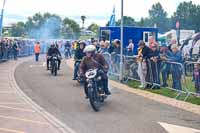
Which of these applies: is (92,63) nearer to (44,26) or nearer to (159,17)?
(44,26)

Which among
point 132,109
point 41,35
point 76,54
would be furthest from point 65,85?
point 41,35

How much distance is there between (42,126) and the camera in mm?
10359

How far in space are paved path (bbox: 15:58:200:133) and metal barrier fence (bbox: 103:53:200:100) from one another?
1.19 metres

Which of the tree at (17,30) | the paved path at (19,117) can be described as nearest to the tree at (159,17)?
the tree at (17,30)

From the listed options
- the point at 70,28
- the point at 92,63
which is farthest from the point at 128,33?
the point at 70,28

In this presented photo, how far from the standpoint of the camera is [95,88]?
42.5ft

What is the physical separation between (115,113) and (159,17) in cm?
→ 9991

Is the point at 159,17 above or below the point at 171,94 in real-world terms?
above

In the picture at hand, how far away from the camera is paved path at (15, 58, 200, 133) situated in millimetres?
10430

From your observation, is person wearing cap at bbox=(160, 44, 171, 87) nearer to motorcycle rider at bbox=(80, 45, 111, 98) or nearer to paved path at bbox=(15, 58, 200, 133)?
paved path at bbox=(15, 58, 200, 133)

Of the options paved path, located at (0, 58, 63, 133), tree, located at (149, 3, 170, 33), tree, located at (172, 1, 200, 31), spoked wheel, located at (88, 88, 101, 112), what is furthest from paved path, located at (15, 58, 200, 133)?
tree, located at (149, 3, 170, 33)

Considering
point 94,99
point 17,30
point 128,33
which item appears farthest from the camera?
point 17,30

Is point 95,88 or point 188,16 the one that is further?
point 188,16

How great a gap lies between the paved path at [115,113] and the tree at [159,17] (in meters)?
85.3
